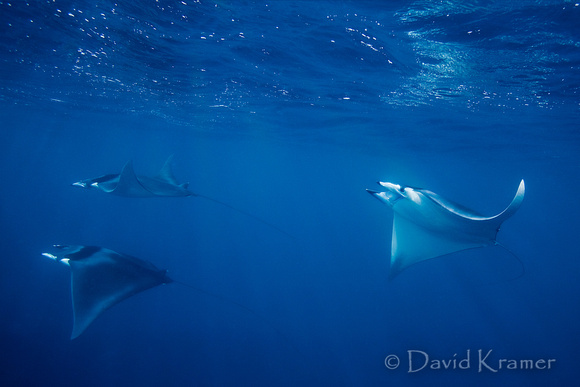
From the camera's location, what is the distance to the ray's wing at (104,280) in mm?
5438

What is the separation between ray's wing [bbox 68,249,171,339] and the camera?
544cm

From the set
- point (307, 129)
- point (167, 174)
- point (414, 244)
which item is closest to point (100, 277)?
point (167, 174)

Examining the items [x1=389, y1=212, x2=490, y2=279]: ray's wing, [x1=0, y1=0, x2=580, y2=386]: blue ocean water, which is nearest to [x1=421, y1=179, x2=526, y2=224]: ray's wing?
[x1=389, y1=212, x2=490, y2=279]: ray's wing

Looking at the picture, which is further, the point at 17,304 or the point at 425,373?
the point at 17,304

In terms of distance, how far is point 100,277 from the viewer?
576 cm

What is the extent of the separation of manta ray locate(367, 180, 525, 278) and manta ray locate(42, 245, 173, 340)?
4.42m

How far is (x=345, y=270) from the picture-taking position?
2517cm

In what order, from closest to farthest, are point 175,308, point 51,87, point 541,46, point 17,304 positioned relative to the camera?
point 541,46 → point 17,304 → point 175,308 → point 51,87

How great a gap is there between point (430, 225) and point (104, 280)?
5968mm

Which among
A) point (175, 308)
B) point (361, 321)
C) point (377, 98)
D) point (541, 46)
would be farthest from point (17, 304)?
point (541, 46)

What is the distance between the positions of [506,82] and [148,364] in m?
16.2

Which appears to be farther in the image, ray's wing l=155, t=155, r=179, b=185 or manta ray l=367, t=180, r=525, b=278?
ray's wing l=155, t=155, r=179, b=185

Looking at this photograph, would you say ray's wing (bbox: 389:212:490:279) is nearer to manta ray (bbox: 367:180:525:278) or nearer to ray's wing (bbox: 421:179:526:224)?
manta ray (bbox: 367:180:525:278)

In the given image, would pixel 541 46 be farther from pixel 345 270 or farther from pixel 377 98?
pixel 345 270
